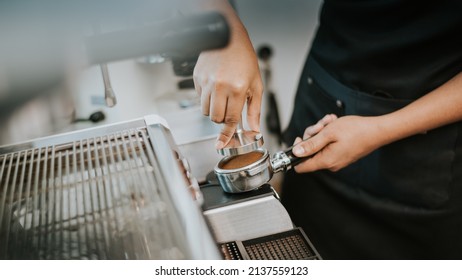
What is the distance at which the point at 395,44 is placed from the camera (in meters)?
0.85

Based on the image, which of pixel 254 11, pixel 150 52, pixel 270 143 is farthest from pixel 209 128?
pixel 150 52

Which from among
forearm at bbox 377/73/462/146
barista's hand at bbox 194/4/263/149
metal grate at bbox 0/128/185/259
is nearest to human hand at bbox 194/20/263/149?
barista's hand at bbox 194/4/263/149

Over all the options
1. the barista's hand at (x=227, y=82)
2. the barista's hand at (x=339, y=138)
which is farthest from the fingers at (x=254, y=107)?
the barista's hand at (x=339, y=138)

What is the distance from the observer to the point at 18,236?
0.47m

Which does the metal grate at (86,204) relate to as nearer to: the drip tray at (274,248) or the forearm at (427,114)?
the drip tray at (274,248)

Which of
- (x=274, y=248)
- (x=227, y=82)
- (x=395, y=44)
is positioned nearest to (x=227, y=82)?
(x=227, y=82)

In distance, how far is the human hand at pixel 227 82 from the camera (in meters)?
0.63

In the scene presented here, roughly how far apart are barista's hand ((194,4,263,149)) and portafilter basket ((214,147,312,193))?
0.12 feet

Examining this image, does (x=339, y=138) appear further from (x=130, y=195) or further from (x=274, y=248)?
(x=130, y=195)

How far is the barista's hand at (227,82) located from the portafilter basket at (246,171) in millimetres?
36

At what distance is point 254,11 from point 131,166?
583 millimetres

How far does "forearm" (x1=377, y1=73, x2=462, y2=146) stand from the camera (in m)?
0.79
